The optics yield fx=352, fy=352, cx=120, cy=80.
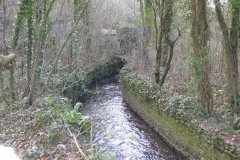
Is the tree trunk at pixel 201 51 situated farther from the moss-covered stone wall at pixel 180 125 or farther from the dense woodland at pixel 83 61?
the moss-covered stone wall at pixel 180 125

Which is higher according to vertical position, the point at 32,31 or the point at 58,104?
the point at 32,31

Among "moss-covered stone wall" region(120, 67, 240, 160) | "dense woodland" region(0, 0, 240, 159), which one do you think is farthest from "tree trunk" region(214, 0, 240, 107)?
"moss-covered stone wall" region(120, 67, 240, 160)

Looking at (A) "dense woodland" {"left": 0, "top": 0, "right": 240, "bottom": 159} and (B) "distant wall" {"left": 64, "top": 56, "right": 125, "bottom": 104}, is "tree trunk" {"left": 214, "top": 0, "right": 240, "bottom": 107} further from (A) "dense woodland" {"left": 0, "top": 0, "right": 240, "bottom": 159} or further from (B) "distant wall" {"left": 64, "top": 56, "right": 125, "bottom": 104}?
(B) "distant wall" {"left": 64, "top": 56, "right": 125, "bottom": 104}

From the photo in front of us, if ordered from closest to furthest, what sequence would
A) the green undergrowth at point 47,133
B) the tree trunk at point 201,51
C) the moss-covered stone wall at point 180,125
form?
the green undergrowth at point 47,133, the moss-covered stone wall at point 180,125, the tree trunk at point 201,51

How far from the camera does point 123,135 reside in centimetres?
1284

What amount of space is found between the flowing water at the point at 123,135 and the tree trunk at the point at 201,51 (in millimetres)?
2074

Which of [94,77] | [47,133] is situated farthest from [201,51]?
[94,77]

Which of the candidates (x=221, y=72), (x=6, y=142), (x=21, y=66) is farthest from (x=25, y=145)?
(x=221, y=72)

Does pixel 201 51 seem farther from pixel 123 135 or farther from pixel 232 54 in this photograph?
pixel 123 135

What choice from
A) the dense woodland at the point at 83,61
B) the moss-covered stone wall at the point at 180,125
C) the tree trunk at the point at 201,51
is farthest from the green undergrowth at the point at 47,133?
the tree trunk at the point at 201,51

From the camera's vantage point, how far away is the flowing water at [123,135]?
11070 mm

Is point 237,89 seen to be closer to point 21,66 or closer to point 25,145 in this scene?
point 25,145

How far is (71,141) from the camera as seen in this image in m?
7.70

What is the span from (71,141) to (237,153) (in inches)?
151
